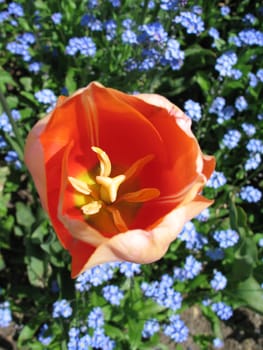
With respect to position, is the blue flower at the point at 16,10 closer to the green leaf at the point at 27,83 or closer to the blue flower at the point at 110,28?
the green leaf at the point at 27,83

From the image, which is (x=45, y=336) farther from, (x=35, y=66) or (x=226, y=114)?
(x=226, y=114)

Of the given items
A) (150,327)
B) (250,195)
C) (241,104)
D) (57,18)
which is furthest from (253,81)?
(150,327)

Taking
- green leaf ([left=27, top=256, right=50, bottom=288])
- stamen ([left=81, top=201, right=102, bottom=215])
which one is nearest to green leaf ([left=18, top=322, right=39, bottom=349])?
green leaf ([left=27, top=256, right=50, bottom=288])

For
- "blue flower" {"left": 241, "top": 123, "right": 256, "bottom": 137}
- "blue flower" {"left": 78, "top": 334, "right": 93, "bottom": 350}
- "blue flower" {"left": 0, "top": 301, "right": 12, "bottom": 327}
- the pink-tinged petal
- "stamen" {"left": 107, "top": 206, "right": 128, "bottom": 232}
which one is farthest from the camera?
"blue flower" {"left": 241, "top": 123, "right": 256, "bottom": 137}

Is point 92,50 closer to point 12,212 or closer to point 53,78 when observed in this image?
point 53,78

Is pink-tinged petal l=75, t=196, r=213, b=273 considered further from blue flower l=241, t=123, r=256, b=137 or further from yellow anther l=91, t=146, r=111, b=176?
blue flower l=241, t=123, r=256, b=137
